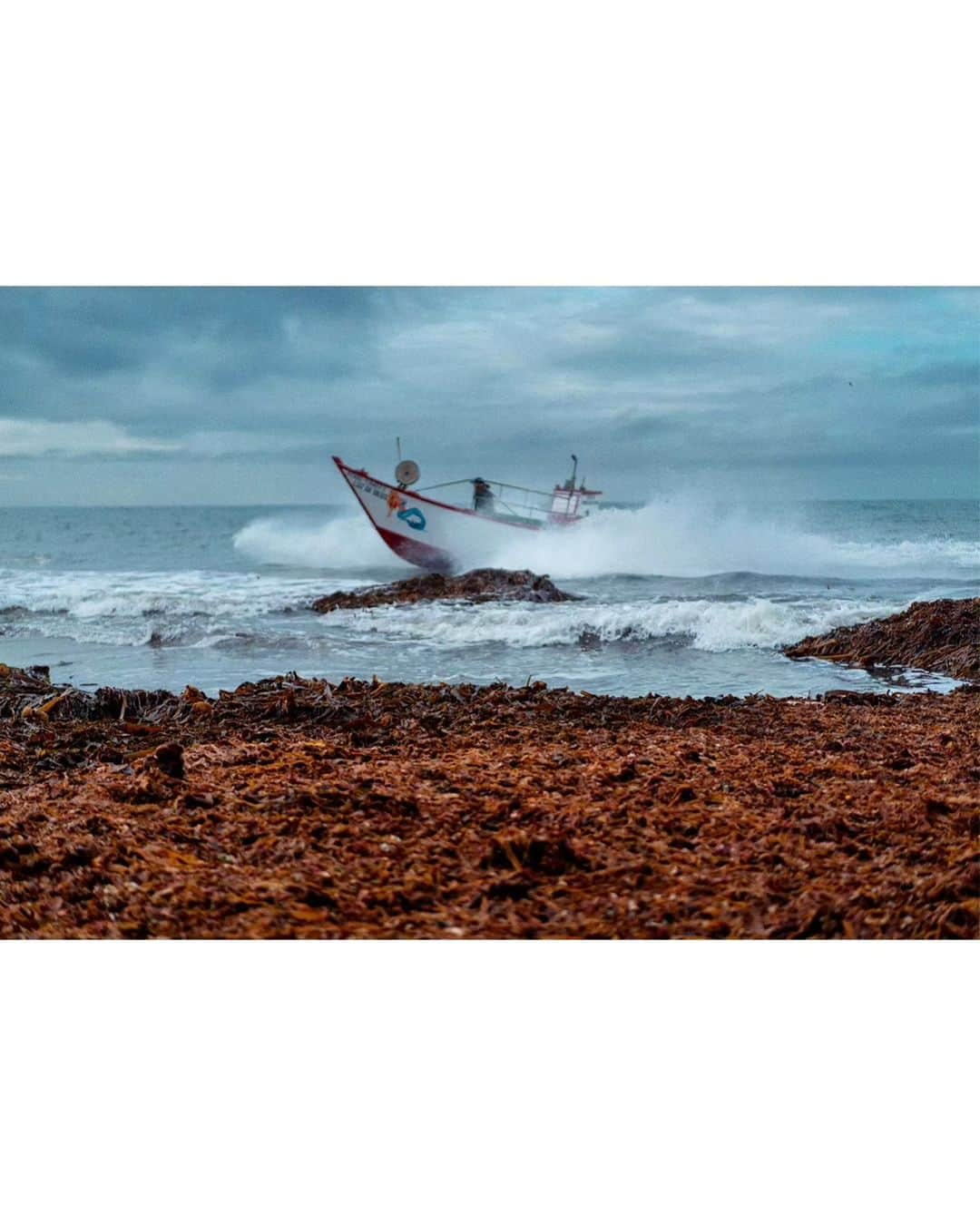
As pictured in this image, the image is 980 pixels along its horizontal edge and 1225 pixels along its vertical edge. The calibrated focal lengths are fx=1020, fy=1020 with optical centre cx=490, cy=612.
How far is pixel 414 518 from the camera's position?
17.3 feet

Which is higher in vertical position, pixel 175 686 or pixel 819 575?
pixel 819 575

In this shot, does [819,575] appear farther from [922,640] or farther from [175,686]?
[175,686]

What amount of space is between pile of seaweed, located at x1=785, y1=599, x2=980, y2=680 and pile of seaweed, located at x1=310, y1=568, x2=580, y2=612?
129 cm

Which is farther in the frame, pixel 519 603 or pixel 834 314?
pixel 519 603

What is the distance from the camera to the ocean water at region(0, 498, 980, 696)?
4727 millimetres

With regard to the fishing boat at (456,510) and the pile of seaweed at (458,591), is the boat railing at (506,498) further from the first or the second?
the pile of seaweed at (458,591)

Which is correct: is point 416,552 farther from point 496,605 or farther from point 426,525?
point 496,605

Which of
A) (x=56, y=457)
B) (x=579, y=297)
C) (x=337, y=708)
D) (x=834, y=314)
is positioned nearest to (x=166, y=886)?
(x=337, y=708)

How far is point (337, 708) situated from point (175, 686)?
2.87ft

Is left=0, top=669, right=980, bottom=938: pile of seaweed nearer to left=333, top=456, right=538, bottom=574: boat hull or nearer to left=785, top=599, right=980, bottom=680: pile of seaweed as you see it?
left=785, top=599, right=980, bottom=680: pile of seaweed

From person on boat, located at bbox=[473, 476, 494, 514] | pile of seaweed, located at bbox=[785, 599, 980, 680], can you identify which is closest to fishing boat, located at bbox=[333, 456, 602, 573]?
person on boat, located at bbox=[473, 476, 494, 514]

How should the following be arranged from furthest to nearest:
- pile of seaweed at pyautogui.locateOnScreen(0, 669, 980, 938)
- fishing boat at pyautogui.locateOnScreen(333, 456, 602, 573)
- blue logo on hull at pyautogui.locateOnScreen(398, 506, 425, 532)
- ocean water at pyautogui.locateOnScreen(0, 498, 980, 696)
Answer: blue logo on hull at pyautogui.locateOnScreen(398, 506, 425, 532), fishing boat at pyautogui.locateOnScreen(333, 456, 602, 573), ocean water at pyautogui.locateOnScreen(0, 498, 980, 696), pile of seaweed at pyautogui.locateOnScreen(0, 669, 980, 938)

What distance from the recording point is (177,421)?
4879 millimetres

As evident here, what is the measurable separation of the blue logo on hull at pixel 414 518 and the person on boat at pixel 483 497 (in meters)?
0.33
